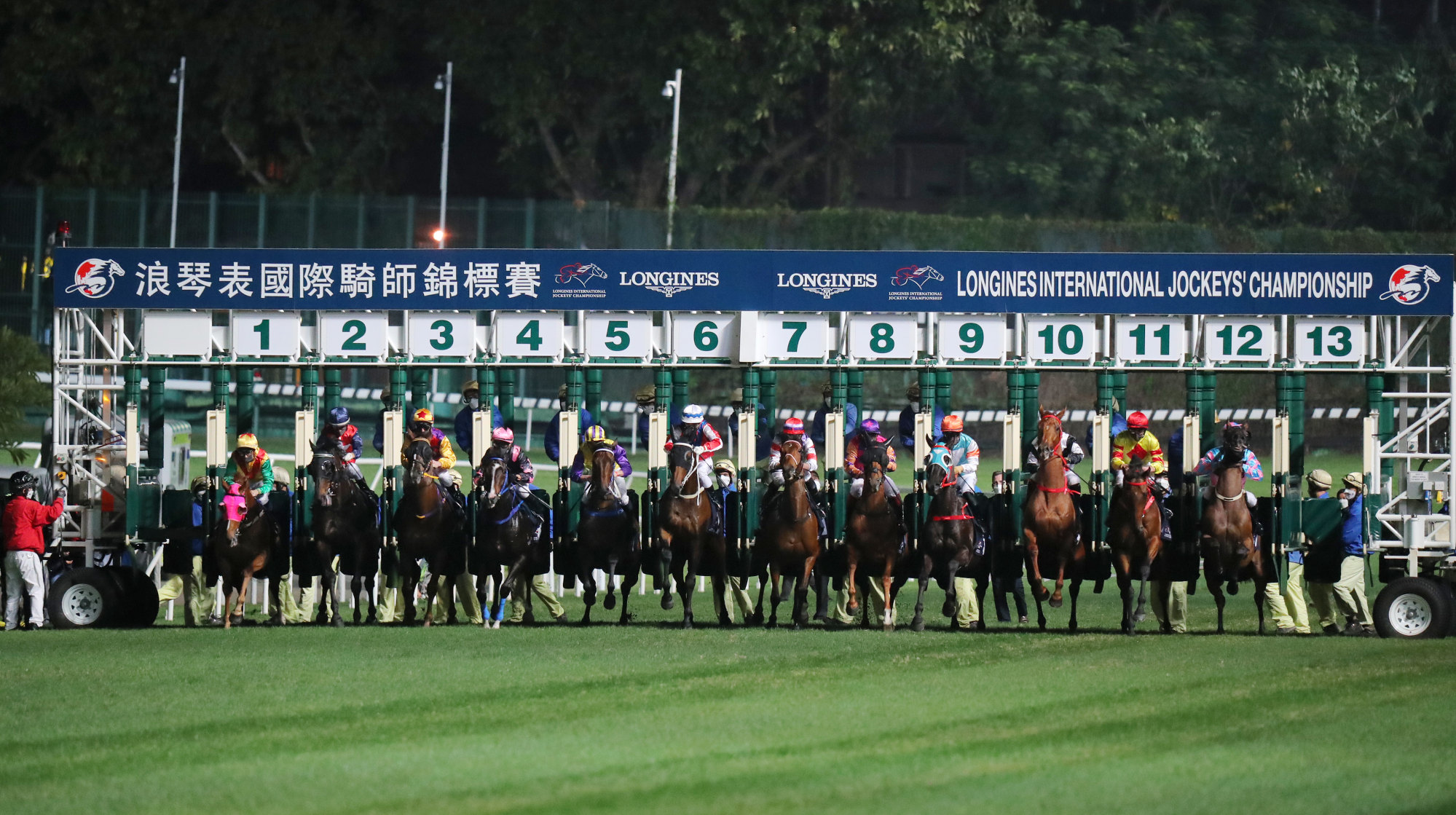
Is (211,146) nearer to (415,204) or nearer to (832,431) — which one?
(415,204)

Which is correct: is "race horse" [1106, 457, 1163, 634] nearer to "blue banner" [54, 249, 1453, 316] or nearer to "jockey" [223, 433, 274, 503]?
"blue banner" [54, 249, 1453, 316]

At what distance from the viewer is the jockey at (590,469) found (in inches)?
645

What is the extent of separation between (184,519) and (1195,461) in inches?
317

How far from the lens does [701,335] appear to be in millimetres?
17094

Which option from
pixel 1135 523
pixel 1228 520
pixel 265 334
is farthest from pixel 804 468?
pixel 265 334

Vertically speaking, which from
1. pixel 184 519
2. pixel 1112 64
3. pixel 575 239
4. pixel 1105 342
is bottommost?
pixel 184 519

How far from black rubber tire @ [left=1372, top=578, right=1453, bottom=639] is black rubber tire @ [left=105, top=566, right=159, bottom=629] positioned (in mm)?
9677

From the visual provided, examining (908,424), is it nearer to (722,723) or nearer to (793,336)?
(793,336)

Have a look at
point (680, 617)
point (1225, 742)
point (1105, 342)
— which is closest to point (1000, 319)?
point (1105, 342)

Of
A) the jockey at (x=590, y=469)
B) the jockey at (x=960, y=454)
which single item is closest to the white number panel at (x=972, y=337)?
the jockey at (x=960, y=454)

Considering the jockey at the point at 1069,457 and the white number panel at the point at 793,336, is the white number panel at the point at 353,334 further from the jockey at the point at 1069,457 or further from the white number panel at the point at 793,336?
the jockey at the point at 1069,457

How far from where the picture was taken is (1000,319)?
1692 cm

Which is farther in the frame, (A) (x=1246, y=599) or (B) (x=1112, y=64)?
(B) (x=1112, y=64)

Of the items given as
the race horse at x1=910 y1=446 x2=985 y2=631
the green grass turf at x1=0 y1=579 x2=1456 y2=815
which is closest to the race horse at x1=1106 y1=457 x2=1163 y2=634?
the green grass turf at x1=0 y1=579 x2=1456 y2=815
